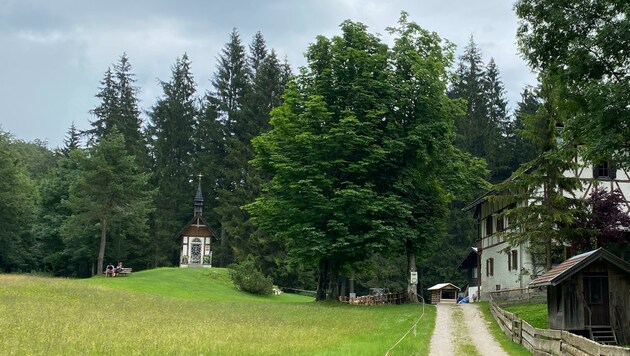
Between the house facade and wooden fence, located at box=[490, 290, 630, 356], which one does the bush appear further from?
wooden fence, located at box=[490, 290, 630, 356]

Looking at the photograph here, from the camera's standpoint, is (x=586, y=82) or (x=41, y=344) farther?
(x=586, y=82)

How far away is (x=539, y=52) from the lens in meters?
26.0

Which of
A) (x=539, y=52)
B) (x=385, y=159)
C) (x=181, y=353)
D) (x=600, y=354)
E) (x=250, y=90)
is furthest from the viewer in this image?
(x=250, y=90)

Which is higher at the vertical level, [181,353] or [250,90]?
[250,90]

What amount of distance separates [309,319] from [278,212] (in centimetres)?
1434

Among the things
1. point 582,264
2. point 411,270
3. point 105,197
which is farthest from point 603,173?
point 105,197

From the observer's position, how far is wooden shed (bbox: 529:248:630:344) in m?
23.6

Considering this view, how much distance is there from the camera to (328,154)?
1576 inches

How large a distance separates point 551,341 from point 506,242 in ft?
89.9

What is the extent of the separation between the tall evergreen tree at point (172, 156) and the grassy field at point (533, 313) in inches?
1840

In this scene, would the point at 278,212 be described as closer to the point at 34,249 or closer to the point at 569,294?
the point at 569,294

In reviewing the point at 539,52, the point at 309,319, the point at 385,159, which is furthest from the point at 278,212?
the point at 539,52

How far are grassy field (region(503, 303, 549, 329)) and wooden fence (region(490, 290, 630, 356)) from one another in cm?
183

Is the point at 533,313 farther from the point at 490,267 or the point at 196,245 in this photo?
the point at 196,245
